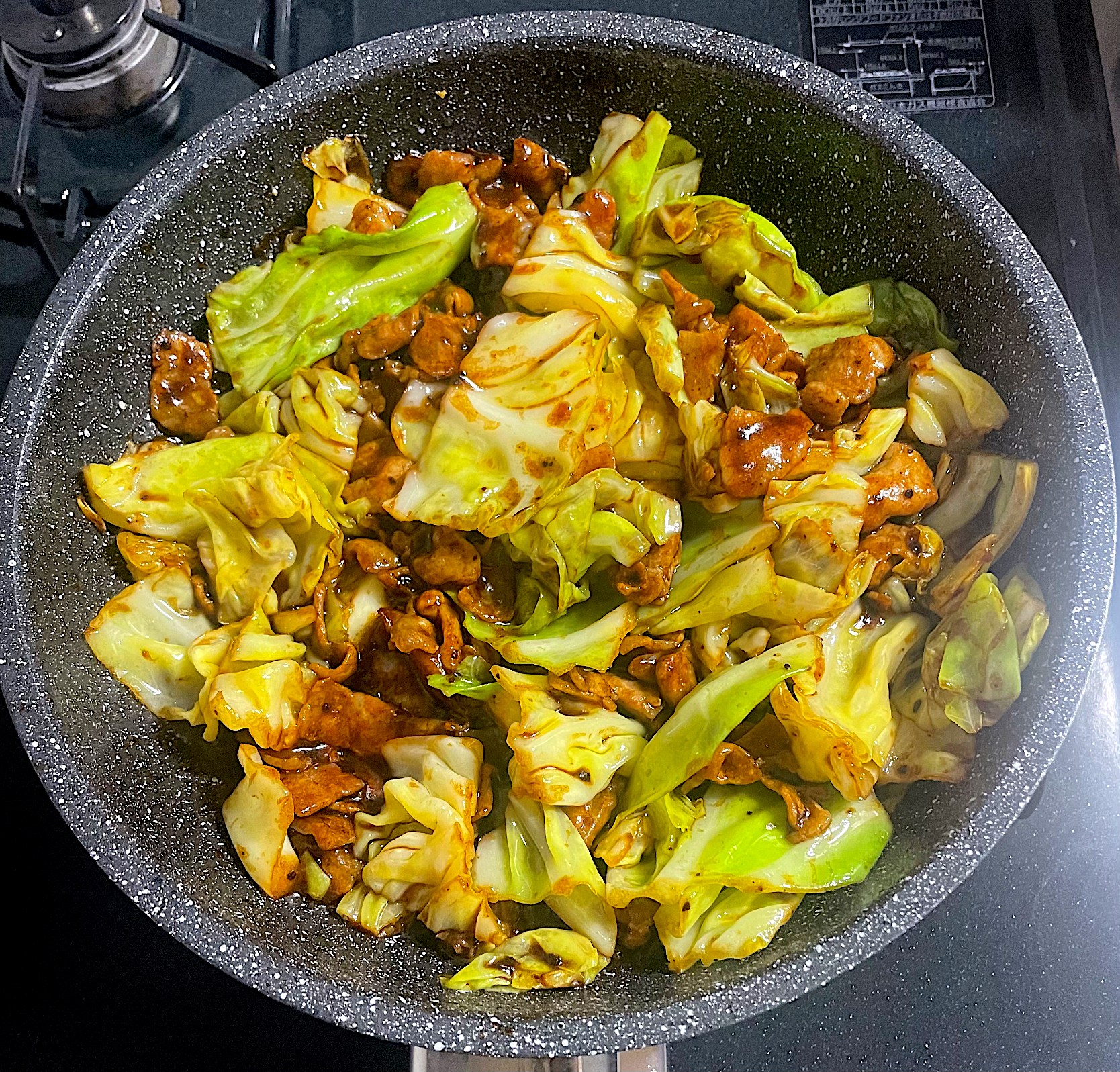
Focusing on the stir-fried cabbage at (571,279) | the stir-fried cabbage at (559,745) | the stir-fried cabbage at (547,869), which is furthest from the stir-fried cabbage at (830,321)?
the stir-fried cabbage at (547,869)

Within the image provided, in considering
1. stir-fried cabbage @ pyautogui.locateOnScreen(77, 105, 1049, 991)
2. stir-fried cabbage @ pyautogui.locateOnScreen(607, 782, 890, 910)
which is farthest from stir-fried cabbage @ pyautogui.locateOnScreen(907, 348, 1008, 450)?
stir-fried cabbage @ pyautogui.locateOnScreen(607, 782, 890, 910)

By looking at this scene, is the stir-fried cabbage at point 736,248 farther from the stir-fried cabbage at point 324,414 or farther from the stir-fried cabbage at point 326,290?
the stir-fried cabbage at point 324,414

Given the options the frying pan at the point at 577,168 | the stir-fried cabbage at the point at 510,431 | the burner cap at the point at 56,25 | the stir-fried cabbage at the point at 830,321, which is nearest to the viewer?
the frying pan at the point at 577,168

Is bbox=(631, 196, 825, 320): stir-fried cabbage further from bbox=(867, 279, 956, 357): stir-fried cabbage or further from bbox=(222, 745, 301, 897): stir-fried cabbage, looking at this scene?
bbox=(222, 745, 301, 897): stir-fried cabbage

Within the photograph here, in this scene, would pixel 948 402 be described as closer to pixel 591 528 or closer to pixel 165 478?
pixel 591 528

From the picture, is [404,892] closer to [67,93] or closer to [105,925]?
[105,925]

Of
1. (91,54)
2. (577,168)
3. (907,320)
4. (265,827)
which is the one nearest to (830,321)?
(907,320)

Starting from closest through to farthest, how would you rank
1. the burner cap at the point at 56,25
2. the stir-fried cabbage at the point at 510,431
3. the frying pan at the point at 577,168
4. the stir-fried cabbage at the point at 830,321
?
the frying pan at the point at 577,168 < the stir-fried cabbage at the point at 510,431 < the stir-fried cabbage at the point at 830,321 < the burner cap at the point at 56,25
